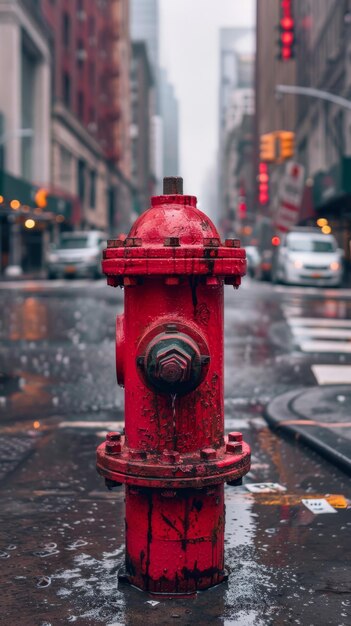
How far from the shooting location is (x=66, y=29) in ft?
187

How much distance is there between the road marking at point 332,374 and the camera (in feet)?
26.1

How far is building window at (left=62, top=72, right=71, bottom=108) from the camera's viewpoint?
56406mm

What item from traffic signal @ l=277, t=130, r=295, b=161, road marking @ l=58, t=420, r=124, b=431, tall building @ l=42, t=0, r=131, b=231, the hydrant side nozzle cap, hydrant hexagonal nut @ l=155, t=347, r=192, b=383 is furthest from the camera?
tall building @ l=42, t=0, r=131, b=231

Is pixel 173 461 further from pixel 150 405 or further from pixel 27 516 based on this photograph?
pixel 27 516

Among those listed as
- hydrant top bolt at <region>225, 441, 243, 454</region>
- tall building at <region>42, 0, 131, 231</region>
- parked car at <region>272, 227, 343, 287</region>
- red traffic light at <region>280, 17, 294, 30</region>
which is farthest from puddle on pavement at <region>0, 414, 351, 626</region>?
tall building at <region>42, 0, 131, 231</region>

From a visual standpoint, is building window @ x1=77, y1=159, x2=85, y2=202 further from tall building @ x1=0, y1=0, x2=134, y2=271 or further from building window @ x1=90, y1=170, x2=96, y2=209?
building window @ x1=90, y1=170, x2=96, y2=209

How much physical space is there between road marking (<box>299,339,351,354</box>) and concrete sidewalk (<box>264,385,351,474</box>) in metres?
2.86

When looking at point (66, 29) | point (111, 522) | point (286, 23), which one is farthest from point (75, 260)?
point (66, 29)

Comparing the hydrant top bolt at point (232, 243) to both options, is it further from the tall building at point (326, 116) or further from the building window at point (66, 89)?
the building window at point (66, 89)

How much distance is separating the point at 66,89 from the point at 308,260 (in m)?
36.1

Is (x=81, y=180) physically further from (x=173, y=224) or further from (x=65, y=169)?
(x=173, y=224)

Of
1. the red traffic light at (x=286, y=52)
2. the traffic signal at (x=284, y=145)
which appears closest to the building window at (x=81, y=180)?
the traffic signal at (x=284, y=145)

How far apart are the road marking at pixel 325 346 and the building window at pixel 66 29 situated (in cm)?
4955

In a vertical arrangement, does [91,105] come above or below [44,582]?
above
